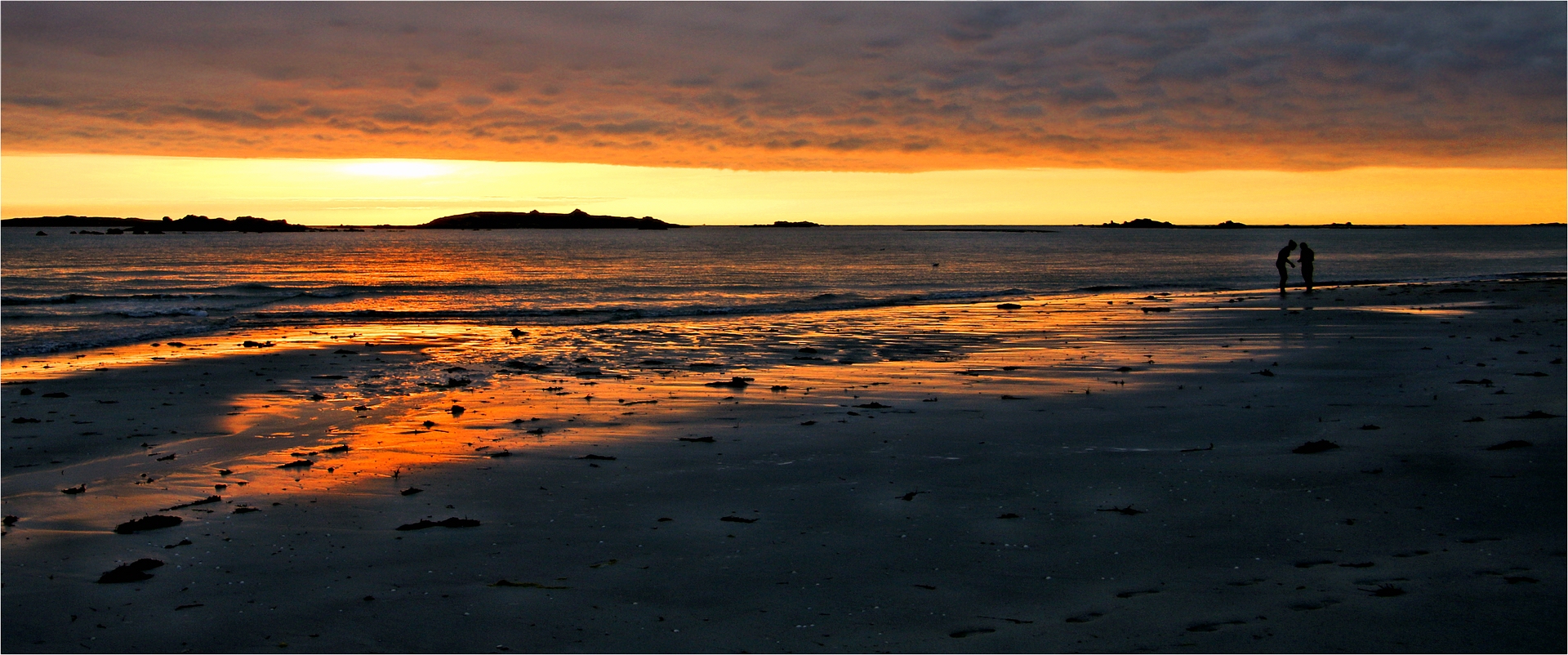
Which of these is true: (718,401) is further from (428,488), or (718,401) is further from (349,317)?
(349,317)

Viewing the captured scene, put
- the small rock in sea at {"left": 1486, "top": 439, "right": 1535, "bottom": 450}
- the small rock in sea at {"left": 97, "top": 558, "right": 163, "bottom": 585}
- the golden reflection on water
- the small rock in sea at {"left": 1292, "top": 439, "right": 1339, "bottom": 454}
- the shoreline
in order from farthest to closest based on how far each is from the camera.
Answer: the shoreline, the golden reflection on water, the small rock in sea at {"left": 1292, "top": 439, "right": 1339, "bottom": 454}, the small rock in sea at {"left": 1486, "top": 439, "right": 1535, "bottom": 450}, the small rock in sea at {"left": 97, "top": 558, "right": 163, "bottom": 585}

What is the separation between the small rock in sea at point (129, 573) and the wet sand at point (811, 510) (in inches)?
2.3

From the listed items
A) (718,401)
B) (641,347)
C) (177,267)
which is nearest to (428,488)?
(718,401)

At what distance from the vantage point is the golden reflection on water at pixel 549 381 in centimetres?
838

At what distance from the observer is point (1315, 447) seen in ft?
26.7

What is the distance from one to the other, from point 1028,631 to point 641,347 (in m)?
14.6

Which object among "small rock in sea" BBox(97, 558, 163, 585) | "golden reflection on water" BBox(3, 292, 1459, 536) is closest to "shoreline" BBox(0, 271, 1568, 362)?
"golden reflection on water" BBox(3, 292, 1459, 536)

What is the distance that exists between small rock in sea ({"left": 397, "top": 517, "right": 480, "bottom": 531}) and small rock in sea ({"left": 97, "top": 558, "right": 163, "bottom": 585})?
1404 millimetres

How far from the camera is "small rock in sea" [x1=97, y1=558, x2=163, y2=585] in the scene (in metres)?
5.55

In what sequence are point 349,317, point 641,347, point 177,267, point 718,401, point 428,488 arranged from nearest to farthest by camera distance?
point 428,488
point 718,401
point 641,347
point 349,317
point 177,267

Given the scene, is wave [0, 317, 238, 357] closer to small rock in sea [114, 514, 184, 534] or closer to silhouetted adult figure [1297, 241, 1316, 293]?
small rock in sea [114, 514, 184, 534]

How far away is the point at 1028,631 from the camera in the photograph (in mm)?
4727

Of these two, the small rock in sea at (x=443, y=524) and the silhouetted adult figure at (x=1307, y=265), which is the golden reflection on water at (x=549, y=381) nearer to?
the small rock in sea at (x=443, y=524)

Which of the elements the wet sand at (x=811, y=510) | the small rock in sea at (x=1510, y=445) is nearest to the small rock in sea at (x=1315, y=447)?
the wet sand at (x=811, y=510)
